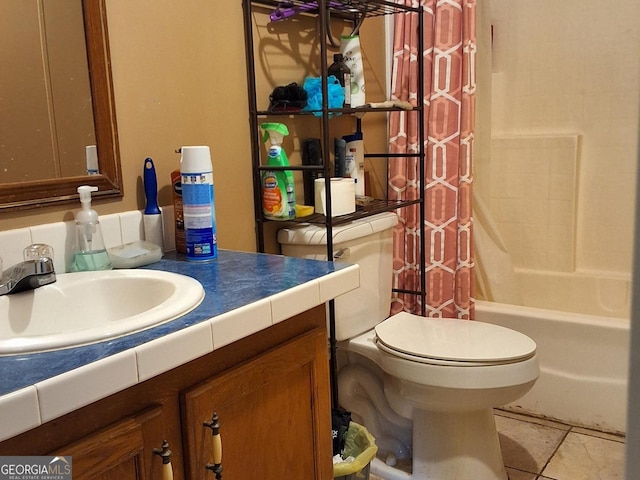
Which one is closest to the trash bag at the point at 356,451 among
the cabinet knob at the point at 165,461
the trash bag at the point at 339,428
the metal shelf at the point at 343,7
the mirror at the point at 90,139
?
the trash bag at the point at 339,428

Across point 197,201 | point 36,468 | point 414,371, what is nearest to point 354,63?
point 197,201

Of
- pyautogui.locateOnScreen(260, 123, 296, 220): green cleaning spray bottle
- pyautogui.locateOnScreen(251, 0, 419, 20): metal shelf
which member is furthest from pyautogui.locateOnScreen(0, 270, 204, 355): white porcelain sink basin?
pyautogui.locateOnScreen(251, 0, 419, 20): metal shelf

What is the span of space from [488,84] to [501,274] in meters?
0.74

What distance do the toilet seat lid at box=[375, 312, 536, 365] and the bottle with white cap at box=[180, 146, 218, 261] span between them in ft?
2.04

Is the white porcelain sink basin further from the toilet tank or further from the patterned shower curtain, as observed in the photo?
the patterned shower curtain

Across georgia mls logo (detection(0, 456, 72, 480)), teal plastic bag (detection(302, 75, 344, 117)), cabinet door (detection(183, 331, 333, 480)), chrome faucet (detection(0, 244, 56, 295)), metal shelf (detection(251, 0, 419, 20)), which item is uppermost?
metal shelf (detection(251, 0, 419, 20))

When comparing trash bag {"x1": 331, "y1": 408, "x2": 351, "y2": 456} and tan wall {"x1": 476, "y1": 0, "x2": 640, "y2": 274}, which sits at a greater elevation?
tan wall {"x1": 476, "y1": 0, "x2": 640, "y2": 274}

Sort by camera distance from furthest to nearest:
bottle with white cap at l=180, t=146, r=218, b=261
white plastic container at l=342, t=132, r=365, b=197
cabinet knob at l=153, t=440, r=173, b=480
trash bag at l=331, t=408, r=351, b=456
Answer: white plastic container at l=342, t=132, r=365, b=197 < trash bag at l=331, t=408, r=351, b=456 < bottle with white cap at l=180, t=146, r=218, b=261 < cabinet knob at l=153, t=440, r=173, b=480

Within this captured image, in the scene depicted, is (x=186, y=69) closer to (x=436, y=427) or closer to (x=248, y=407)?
(x=248, y=407)

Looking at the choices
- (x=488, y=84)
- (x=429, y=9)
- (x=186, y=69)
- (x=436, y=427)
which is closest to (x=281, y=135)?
(x=186, y=69)

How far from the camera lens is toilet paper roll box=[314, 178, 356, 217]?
1.75m

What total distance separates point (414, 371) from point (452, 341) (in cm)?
15

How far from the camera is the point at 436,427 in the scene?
176cm

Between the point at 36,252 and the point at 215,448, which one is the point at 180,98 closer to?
the point at 36,252
